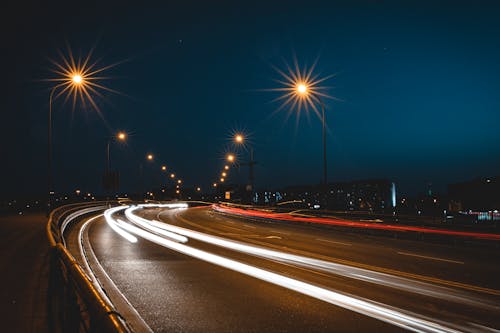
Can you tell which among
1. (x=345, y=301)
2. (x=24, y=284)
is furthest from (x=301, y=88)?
(x=24, y=284)

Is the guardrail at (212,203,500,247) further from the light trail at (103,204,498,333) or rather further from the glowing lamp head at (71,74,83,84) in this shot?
the glowing lamp head at (71,74,83,84)

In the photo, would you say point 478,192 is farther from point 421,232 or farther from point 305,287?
point 305,287

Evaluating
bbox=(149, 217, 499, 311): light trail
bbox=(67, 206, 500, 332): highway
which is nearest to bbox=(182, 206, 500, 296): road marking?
bbox=(67, 206, 500, 332): highway

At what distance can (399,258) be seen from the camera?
55.4ft

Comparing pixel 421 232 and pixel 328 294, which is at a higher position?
pixel 328 294

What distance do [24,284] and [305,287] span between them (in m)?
6.27

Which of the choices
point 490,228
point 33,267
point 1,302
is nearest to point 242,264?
point 33,267

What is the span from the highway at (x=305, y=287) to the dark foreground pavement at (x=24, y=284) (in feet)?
5.39

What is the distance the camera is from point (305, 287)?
11094 millimetres

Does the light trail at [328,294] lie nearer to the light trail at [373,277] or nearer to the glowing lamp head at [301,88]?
the light trail at [373,277]

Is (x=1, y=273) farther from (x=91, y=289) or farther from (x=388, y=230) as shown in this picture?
(x=388, y=230)

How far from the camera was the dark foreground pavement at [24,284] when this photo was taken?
24.5ft

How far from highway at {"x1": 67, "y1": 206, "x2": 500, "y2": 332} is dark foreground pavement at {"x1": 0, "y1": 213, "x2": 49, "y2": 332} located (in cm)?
164

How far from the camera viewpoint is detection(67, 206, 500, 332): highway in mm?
8039
